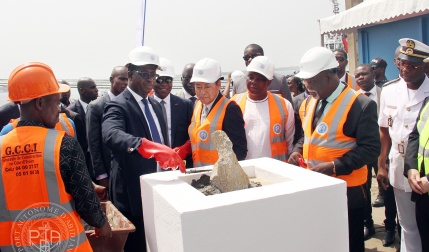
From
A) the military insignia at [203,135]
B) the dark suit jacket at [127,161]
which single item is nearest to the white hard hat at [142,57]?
the dark suit jacket at [127,161]

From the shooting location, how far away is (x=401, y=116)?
130 inches

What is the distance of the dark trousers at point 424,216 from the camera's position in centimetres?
281

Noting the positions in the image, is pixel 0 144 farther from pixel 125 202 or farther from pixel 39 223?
pixel 125 202

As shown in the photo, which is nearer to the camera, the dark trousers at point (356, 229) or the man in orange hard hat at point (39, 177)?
the man in orange hard hat at point (39, 177)

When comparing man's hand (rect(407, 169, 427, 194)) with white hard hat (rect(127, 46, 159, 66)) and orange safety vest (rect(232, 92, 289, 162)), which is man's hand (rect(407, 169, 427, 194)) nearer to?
orange safety vest (rect(232, 92, 289, 162))

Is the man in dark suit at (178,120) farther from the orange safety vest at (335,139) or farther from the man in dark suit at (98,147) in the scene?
the orange safety vest at (335,139)

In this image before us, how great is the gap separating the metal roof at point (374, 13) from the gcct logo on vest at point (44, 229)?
6.80 metres

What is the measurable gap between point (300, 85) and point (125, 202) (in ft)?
18.1

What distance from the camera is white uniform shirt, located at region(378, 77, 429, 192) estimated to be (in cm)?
318

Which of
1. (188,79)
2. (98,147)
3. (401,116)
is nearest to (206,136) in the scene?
(98,147)

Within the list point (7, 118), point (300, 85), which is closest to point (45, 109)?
point (7, 118)

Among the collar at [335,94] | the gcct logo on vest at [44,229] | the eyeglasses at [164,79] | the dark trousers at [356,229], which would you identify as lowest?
the dark trousers at [356,229]

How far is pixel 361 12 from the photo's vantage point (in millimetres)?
8617

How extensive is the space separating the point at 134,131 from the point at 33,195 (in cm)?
99
